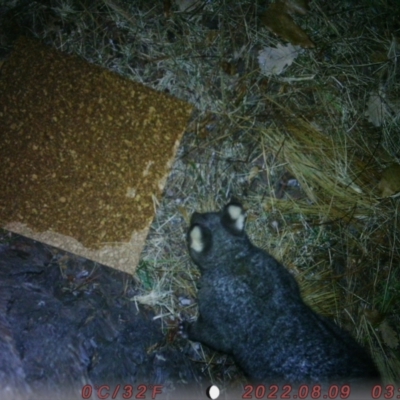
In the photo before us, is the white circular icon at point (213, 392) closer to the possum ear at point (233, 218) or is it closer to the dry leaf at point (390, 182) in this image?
the possum ear at point (233, 218)

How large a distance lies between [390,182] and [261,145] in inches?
35.1

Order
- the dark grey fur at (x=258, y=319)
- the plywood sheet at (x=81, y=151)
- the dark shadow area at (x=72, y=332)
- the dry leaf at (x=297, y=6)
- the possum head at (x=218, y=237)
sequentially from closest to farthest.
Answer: the dark shadow area at (x=72, y=332), the dark grey fur at (x=258, y=319), the possum head at (x=218, y=237), the plywood sheet at (x=81, y=151), the dry leaf at (x=297, y=6)

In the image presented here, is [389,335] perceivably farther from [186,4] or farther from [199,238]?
[186,4]

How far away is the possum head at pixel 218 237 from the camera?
8.53ft

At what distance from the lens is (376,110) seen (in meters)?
2.97

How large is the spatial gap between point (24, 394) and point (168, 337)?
975 millimetres

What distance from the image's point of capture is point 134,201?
9.23 feet

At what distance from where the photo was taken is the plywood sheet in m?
2.75

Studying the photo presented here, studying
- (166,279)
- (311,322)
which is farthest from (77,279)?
(311,322)

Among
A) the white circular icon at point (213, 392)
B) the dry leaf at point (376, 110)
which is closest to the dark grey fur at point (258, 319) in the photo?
the white circular icon at point (213, 392)

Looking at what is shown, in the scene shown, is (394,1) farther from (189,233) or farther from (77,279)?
→ (77,279)

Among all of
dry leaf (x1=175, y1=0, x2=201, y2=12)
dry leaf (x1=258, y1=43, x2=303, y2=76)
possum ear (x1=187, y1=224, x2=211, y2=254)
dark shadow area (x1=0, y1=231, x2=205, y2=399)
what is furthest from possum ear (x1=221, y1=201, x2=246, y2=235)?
dry leaf (x1=175, y1=0, x2=201, y2=12)

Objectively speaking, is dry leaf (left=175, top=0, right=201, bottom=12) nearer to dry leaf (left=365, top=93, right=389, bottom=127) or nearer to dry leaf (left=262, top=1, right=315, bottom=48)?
dry leaf (left=262, top=1, right=315, bottom=48)

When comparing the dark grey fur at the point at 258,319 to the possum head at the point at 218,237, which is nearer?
the dark grey fur at the point at 258,319
